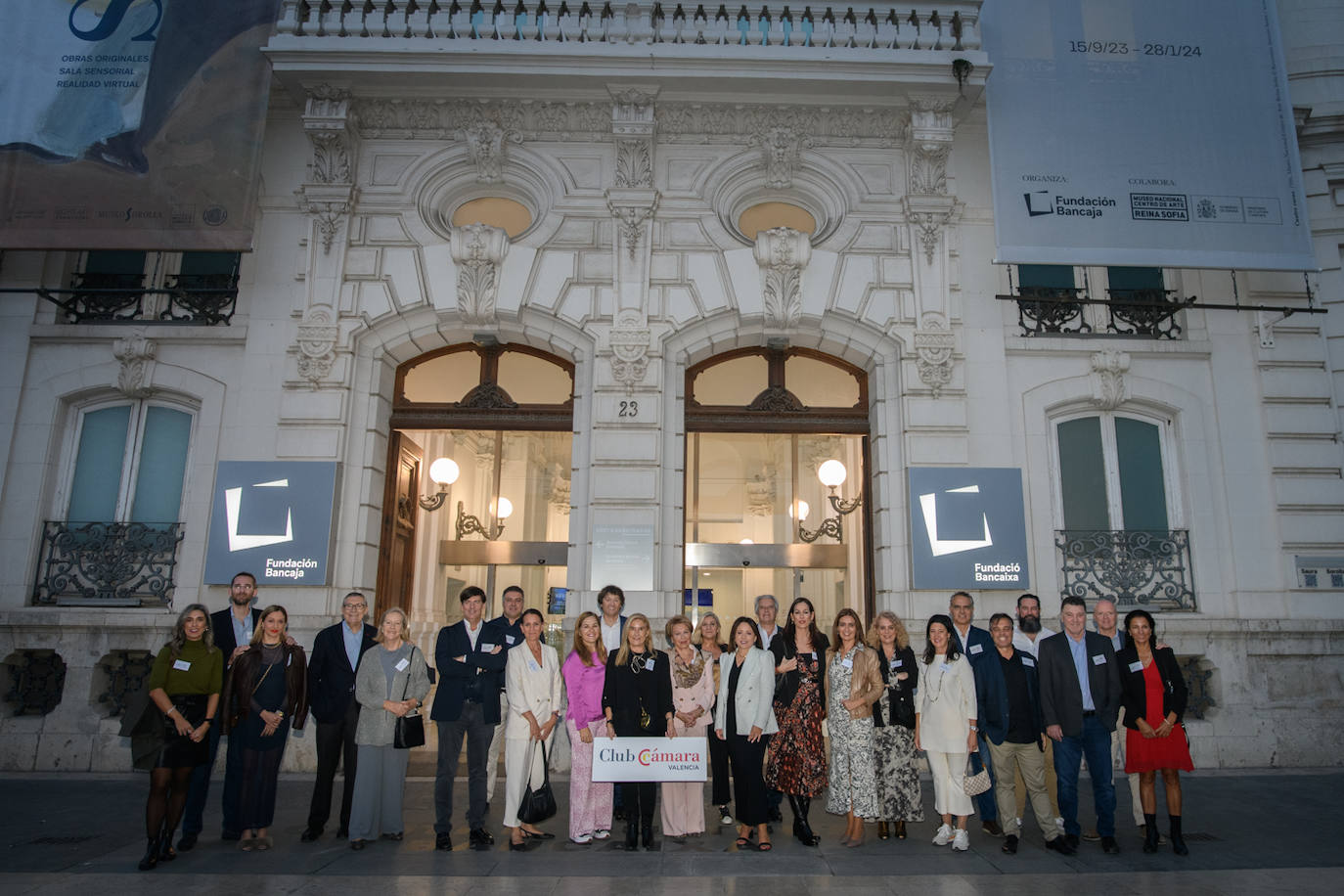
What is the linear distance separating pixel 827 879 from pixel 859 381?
7.93 m

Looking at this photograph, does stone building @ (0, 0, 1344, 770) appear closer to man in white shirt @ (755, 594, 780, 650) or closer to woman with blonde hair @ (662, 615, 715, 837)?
man in white shirt @ (755, 594, 780, 650)

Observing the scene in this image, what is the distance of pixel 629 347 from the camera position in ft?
37.9

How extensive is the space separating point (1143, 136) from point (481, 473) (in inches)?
429

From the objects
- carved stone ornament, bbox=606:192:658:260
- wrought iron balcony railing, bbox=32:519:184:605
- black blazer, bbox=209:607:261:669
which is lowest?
black blazer, bbox=209:607:261:669

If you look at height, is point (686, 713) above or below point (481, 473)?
below

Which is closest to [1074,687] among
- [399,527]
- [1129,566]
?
[1129,566]

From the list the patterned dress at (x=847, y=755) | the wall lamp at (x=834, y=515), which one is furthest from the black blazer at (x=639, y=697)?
the wall lamp at (x=834, y=515)

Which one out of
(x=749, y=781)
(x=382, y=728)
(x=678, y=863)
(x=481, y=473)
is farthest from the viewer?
(x=481, y=473)

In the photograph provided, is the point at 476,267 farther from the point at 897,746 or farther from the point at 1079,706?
the point at 1079,706

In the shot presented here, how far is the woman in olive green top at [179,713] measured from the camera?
21.4 feet

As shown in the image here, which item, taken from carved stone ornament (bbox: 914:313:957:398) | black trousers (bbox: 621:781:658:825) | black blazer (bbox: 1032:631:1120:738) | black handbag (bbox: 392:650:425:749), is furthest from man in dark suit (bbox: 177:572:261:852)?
carved stone ornament (bbox: 914:313:957:398)

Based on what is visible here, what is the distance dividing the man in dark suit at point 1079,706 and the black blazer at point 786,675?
6.24 feet

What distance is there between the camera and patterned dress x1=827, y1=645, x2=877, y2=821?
713 centimetres

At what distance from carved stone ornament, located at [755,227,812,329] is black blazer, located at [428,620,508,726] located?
643cm
